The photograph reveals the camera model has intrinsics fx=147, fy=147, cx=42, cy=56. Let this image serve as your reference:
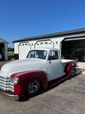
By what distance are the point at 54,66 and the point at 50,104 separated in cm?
268

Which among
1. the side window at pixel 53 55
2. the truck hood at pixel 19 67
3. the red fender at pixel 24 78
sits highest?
the side window at pixel 53 55

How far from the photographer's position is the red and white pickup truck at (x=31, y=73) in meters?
5.34

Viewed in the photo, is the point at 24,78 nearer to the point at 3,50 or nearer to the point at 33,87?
the point at 33,87

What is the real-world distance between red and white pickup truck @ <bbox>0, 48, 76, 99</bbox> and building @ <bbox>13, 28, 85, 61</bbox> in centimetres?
928

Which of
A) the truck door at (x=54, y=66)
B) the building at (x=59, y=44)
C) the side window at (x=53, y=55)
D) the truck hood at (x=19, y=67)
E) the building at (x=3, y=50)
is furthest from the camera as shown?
the building at (x=3, y=50)

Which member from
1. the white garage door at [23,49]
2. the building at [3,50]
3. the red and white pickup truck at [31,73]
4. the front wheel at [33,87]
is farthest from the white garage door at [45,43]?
the front wheel at [33,87]

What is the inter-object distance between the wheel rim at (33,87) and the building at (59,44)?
10926mm

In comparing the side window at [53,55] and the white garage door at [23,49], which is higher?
the white garage door at [23,49]

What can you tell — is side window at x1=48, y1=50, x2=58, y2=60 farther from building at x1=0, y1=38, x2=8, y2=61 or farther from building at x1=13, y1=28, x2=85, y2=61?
building at x1=0, y1=38, x2=8, y2=61

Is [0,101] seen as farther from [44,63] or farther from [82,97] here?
[82,97]

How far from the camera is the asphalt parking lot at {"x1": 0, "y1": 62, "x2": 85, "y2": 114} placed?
4.59m

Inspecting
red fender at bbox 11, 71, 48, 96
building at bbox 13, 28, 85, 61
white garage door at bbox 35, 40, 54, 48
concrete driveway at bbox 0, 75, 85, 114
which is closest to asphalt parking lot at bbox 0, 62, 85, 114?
concrete driveway at bbox 0, 75, 85, 114

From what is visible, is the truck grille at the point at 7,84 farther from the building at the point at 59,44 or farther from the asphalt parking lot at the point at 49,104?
the building at the point at 59,44

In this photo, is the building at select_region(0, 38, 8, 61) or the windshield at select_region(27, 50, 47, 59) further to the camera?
the building at select_region(0, 38, 8, 61)
